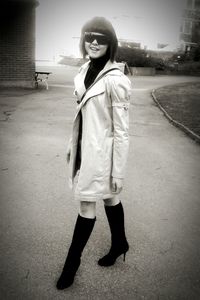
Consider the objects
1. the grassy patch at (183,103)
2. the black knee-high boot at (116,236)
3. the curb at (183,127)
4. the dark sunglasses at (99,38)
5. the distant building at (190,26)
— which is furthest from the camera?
Answer: the distant building at (190,26)

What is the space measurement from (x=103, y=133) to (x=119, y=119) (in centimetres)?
17

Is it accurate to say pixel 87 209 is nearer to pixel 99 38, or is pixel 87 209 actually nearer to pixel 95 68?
pixel 95 68

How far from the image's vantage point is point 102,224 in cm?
393

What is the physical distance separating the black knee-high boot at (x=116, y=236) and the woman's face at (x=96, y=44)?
4.19 ft

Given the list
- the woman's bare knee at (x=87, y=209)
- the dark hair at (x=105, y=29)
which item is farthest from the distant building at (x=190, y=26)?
the woman's bare knee at (x=87, y=209)

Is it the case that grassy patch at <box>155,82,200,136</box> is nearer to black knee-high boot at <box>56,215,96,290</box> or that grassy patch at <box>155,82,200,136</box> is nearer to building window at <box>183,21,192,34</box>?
black knee-high boot at <box>56,215,96,290</box>

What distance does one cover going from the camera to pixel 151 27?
47.3 meters

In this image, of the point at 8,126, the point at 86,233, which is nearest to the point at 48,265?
the point at 86,233

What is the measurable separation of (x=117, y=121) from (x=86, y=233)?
95 centimetres

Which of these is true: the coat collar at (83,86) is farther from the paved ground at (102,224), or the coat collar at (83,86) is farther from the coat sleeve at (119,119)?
the paved ground at (102,224)

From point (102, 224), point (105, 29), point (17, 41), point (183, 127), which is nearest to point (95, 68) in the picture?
point (105, 29)

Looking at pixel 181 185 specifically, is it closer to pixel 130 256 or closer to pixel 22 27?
pixel 130 256

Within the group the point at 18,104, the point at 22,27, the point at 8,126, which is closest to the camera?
the point at 8,126

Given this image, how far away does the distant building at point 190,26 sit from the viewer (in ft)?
156
